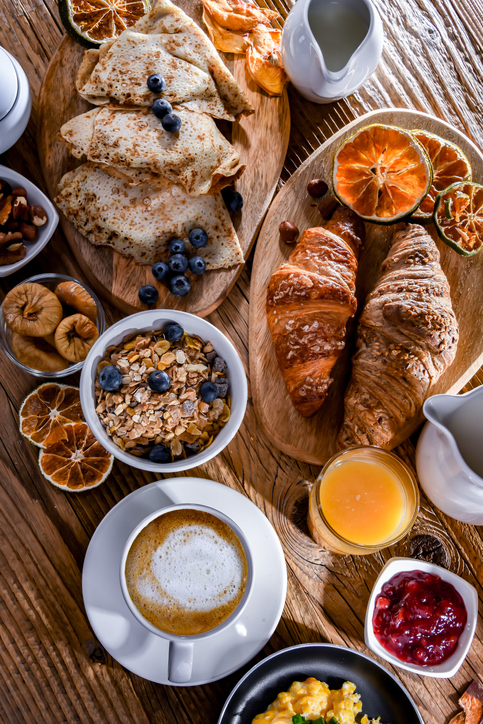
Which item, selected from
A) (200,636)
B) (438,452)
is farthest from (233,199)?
(200,636)

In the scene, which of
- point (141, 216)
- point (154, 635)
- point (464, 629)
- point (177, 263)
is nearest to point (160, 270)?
point (177, 263)

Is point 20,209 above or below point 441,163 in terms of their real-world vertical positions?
above

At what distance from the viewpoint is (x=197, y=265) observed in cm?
163

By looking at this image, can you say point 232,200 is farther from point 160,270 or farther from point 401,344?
point 401,344

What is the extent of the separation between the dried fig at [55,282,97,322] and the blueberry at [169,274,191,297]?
0.26m

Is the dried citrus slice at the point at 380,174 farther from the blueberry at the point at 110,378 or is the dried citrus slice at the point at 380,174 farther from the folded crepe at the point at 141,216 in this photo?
the blueberry at the point at 110,378

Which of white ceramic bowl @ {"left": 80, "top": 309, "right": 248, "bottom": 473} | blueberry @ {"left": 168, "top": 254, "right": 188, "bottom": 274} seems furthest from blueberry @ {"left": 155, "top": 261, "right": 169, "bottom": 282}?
white ceramic bowl @ {"left": 80, "top": 309, "right": 248, "bottom": 473}

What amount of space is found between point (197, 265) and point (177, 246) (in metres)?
0.09

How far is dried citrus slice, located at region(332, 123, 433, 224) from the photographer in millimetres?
1614

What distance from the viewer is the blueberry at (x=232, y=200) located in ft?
5.59

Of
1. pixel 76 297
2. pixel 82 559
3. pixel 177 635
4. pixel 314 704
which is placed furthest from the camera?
pixel 82 559

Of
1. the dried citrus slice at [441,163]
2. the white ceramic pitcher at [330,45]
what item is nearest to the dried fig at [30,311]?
the white ceramic pitcher at [330,45]

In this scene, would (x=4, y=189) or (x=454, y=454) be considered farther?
(x=4, y=189)

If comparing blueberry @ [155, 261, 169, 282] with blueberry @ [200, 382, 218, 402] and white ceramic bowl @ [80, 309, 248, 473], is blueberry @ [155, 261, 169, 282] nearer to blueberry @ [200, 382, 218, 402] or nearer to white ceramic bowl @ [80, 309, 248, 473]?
white ceramic bowl @ [80, 309, 248, 473]
